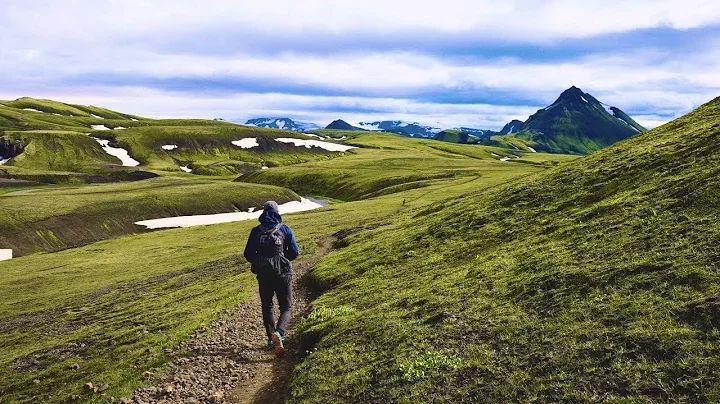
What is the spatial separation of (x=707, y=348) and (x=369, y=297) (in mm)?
16631

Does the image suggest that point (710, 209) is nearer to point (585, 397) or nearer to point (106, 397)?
point (585, 397)

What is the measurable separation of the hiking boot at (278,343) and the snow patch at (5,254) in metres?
89.2

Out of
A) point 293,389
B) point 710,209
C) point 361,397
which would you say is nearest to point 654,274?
point 710,209

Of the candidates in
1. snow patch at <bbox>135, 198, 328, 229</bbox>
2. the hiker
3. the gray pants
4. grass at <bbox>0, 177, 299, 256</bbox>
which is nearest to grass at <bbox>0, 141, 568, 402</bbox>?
the gray pants

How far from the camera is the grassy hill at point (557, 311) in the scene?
1173 cm

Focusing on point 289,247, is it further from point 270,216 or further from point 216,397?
point 216,397

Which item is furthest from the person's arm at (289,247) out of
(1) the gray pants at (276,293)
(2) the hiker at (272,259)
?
(1) the gray pants at (276,293)

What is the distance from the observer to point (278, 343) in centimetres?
1892

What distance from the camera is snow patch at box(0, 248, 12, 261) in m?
82.7

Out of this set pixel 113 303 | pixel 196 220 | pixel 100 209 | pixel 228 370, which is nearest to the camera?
pixel 228 370

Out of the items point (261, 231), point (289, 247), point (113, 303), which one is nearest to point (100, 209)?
point (113, 303)

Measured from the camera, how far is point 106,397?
1727 centimetres

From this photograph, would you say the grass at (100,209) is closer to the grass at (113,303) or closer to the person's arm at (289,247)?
the grass at (113,303)

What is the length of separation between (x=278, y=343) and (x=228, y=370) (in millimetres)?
2268
